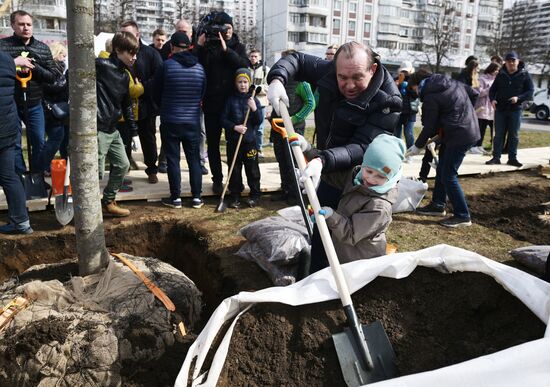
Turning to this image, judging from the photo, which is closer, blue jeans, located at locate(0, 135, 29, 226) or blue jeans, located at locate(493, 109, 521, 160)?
blue jeans, located at locate(0, 135, 29, 226)

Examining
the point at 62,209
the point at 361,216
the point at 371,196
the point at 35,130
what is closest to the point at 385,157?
the point at 371,196

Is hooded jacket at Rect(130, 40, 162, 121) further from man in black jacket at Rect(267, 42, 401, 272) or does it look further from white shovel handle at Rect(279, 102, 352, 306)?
white shovel handle at Rect(279, 102, 352, 306)

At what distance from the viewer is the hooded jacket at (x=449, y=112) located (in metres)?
4.55

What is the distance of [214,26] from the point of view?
500 centimetres

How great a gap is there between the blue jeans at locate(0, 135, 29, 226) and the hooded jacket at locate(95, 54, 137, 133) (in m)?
0.78

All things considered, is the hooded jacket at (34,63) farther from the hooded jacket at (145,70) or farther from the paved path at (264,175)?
the paved path at (264,175)

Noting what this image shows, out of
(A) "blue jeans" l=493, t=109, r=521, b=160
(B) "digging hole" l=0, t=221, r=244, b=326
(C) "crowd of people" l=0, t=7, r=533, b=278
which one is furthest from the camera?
(A) "blue jeans" l=493, t=109, r=521, b=160

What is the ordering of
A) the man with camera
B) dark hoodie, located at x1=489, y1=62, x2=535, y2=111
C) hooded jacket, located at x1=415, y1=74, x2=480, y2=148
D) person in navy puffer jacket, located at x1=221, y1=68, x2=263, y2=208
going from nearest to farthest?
1. hooded jacket, located at x1=415, y1=74, x2=480, y2=148
2. person in navy puffer jacket, located at x1=221, y1=68, x2=263, y2=208
3. the man with camera
4. dark hoodie, located at x1=489, y1=62, x2=535, y2=111

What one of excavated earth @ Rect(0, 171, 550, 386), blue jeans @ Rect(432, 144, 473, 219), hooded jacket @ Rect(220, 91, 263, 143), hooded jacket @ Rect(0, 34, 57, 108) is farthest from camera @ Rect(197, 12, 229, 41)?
Result: excavated earth @ Rect(0, 171, 550, 386)

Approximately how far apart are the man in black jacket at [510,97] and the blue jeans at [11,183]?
7134 mm

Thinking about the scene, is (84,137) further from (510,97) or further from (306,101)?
(510,97)

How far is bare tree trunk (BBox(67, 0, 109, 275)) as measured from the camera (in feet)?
8.37

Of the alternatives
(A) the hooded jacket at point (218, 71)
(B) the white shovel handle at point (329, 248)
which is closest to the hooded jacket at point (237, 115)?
(A) the hooded jacket at point (218, 71)

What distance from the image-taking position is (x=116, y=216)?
178 inches
